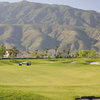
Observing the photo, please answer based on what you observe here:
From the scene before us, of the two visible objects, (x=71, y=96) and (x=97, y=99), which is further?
(x=71, y=96)

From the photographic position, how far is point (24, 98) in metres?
27.5

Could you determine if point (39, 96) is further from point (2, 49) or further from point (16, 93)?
point (2, 49)

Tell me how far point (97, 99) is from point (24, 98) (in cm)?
876

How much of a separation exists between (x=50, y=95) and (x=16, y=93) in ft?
15.0

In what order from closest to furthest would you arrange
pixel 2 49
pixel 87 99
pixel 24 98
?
pixel 87 99
pixel 24 98
pixel 2 49

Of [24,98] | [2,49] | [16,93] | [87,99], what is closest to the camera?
[87,99]

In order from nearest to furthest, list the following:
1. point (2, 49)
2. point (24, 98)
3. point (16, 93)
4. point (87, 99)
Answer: point (87, 99)
point (24, 98)
point (16, 93)
point (2, 49)

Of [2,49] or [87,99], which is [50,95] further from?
[2,49]

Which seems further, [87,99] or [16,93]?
[16,93]

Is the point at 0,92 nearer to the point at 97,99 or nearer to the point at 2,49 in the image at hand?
the point at 97,99

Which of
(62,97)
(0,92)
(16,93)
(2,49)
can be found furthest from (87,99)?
(2,49)

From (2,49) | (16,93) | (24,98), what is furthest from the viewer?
(2,49)

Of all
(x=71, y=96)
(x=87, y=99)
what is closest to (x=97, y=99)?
(x=87, y=99)

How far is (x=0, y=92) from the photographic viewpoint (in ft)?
95.6
